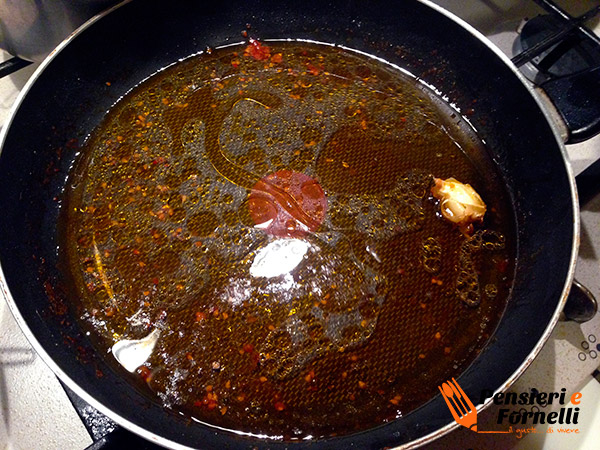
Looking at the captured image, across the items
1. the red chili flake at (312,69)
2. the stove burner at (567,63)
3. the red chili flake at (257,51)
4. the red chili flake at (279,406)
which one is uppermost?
the red chili flake at (257,51)

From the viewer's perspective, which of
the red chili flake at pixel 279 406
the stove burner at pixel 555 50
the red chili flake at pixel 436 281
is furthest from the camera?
the stove burner at pixel 555 50

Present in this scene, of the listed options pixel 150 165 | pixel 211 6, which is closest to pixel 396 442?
pixel 150 165


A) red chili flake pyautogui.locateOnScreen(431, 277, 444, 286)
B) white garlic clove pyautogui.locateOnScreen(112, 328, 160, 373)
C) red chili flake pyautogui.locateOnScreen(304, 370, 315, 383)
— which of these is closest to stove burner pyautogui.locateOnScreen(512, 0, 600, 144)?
red chili flake pyautogui.locateOnScreen(431, 277, 444, 286)

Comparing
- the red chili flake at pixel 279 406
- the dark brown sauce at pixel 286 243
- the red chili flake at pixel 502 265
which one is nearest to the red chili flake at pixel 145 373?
the dark brown sauce at pixel 286 243

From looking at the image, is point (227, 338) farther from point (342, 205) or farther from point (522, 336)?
point (522, 336)

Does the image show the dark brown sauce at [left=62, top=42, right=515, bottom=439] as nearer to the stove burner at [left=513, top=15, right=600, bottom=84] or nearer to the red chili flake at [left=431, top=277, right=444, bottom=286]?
the red chili flake at [left=431, top=277, right=444, bottom=286]

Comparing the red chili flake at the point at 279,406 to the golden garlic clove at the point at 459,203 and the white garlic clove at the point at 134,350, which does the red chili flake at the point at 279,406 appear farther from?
the golden garlic clove at the point at 459,203
